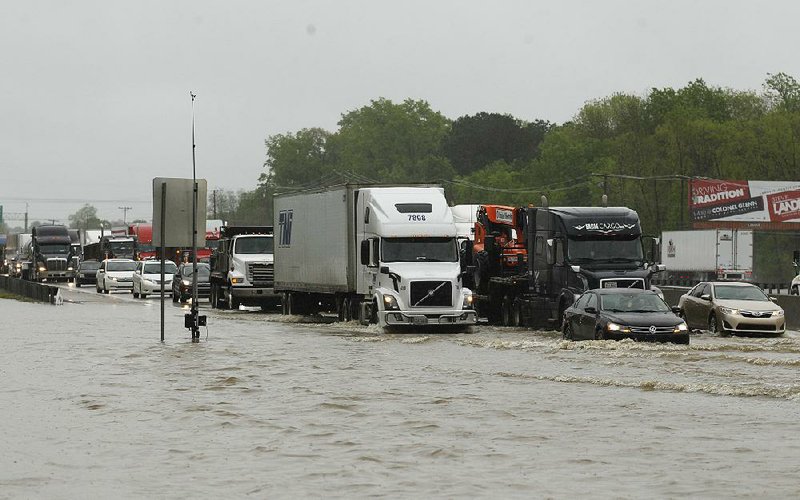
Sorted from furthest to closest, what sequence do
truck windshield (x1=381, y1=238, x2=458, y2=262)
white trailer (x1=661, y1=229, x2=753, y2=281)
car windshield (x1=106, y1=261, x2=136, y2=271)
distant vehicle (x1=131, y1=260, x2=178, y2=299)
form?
white trailer (x1=661, y1=229, x2=753, y2=281) < car windshield (x1=106, y1=261, x2=136, y2=271) < distant vehicle (x1=131, y1=260, x2=178, y2=299) < truck windshield (x1=381, y1=238, x2=458, y2=262)

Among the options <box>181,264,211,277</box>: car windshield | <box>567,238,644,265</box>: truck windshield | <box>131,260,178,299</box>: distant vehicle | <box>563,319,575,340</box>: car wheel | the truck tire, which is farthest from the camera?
<box>131,260,178,299</box>: distant vehicle

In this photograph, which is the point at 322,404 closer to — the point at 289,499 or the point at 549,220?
the point at 289,499

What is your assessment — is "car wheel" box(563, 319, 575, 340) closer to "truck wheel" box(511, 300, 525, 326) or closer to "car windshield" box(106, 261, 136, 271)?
"truck wheel" box(511, 300, 525, 326)

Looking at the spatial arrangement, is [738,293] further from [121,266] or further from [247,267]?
[121,266]

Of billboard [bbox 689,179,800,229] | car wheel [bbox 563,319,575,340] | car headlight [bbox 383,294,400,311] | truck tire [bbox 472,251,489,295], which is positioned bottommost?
car wheel [bbox 563,319,575,340]

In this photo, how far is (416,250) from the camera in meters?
35.1

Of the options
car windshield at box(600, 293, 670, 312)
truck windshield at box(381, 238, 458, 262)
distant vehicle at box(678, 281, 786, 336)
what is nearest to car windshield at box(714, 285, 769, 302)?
distant vehicle at box(678, 281, 786, 336)

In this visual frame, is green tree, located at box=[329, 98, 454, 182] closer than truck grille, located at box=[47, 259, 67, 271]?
No

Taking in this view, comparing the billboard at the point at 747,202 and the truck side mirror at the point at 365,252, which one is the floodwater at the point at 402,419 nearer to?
the truck side mirror at the point at 365,252

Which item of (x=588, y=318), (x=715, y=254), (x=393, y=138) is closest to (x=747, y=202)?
(x=715, y=254)

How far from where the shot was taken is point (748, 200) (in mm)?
87375

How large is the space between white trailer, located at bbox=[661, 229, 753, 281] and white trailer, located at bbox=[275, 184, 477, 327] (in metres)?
36.5

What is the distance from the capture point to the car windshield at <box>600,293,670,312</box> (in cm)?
2978

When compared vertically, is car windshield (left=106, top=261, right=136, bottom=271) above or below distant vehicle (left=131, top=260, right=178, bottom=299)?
above
